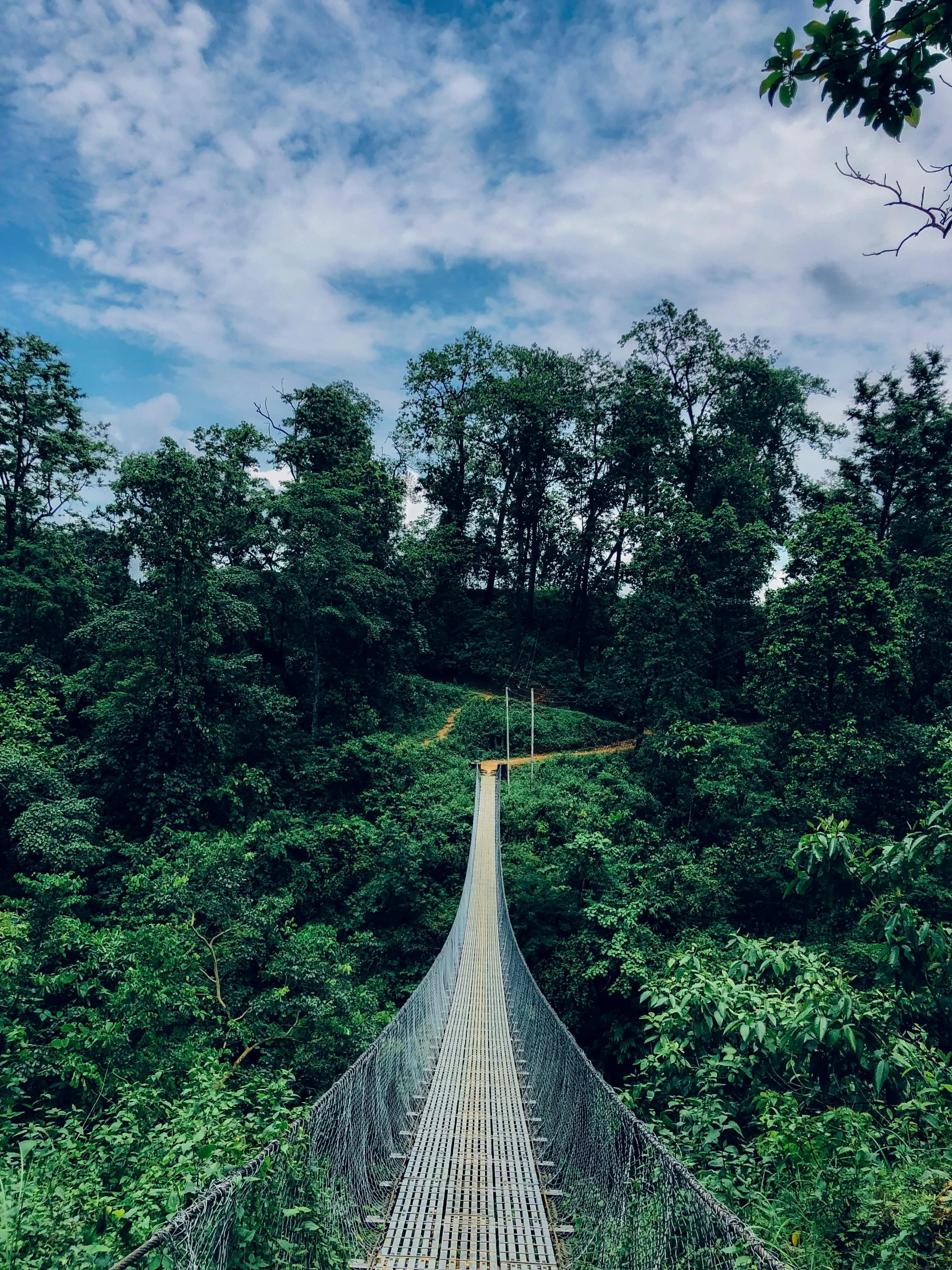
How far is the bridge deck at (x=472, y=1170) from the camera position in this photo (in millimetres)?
2777

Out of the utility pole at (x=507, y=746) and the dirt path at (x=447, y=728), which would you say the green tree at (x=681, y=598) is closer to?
the utility pole at (x=507, y=746)

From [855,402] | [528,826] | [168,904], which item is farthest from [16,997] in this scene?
[855,402]

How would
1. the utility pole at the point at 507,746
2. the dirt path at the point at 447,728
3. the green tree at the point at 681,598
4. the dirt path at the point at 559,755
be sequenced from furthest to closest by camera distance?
the dirt path at the point at 447,728, the dirt path at the point at 559,755, the utility pole at the point at 507,746, the green tree at the point at 681,598

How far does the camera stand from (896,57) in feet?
5.31

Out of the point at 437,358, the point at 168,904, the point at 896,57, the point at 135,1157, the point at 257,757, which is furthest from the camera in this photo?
the point at 437,358

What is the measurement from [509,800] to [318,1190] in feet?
35.2

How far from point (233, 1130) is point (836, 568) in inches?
397

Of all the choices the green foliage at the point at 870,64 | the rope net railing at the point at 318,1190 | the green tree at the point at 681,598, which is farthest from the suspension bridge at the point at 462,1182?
the green tree at the point at 681,598

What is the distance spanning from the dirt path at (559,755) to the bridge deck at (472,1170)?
10.1 metres

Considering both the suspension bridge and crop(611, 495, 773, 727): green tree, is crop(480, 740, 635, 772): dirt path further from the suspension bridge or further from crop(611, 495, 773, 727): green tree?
the suspension bridge

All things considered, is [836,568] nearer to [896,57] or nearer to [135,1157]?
[896,57]

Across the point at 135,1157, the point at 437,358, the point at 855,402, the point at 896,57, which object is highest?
the point at 437,358

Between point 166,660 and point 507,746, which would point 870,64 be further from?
point 507,746

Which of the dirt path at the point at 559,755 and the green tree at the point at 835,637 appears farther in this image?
the dirt path at the point at 559,755
